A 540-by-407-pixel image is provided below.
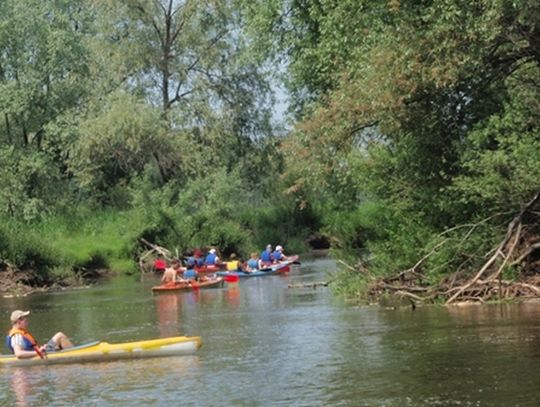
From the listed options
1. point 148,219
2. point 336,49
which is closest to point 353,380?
point 336,49

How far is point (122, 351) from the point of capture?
819 inches

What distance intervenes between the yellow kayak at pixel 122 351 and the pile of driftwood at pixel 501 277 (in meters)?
6.25

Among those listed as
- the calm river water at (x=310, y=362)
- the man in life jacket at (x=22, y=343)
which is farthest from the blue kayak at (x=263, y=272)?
the man in life jacket at (x=22, y=343)

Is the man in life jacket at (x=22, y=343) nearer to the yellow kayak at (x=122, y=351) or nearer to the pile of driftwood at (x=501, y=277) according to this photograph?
the yellow kayak at (x=122, y=351)

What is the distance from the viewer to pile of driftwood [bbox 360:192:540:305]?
23797 millimetres

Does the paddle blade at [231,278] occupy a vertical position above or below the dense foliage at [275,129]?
below

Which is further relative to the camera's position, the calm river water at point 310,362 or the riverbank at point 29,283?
the riverbank at point 29,283

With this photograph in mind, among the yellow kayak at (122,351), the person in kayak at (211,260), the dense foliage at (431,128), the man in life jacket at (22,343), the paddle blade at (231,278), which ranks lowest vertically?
the yellow kayak at (122,351)

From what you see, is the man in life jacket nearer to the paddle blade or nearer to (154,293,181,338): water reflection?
(154,293,181,338): water reflection

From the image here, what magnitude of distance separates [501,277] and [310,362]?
6744 mm

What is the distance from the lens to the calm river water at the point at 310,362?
1612cm

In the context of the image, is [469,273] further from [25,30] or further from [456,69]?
[25,30]

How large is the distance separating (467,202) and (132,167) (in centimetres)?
2922

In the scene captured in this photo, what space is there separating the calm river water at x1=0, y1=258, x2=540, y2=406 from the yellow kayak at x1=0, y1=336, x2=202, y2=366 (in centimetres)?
16
